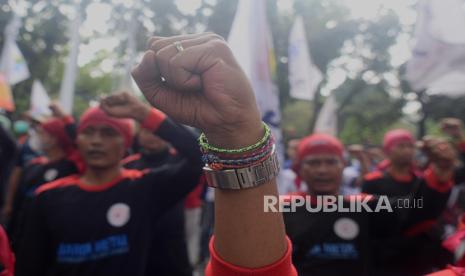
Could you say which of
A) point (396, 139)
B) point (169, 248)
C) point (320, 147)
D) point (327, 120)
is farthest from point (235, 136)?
point (327, 120)

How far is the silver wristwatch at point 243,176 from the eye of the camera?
100 centimetres

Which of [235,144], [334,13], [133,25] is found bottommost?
[334,13]

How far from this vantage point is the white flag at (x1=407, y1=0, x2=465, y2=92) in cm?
208

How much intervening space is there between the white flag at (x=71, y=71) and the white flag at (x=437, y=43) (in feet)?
18.2

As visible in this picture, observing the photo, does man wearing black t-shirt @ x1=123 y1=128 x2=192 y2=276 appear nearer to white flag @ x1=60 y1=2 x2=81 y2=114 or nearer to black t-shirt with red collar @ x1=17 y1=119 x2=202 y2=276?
black t-shirt with red collar @ x1=17 y1=119 x2=202 y2=276

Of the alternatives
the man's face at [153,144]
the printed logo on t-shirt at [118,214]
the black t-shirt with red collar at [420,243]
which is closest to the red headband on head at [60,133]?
the man's face at [153,144]

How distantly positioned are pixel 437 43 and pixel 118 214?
183cm

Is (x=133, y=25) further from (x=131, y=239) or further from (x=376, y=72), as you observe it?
(x=376, y=72)

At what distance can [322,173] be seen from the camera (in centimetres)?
265

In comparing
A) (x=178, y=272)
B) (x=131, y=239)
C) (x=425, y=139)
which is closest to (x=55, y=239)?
(x=131, y=239)

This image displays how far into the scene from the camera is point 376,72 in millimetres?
19172

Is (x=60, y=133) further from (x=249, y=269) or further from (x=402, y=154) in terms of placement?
(x=249, y=269)

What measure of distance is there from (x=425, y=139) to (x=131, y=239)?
84.9 inches

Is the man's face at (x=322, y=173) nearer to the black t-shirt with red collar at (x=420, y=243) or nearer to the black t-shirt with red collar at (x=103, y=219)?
the black t-shirt with red collar at (x=420, y=243)
